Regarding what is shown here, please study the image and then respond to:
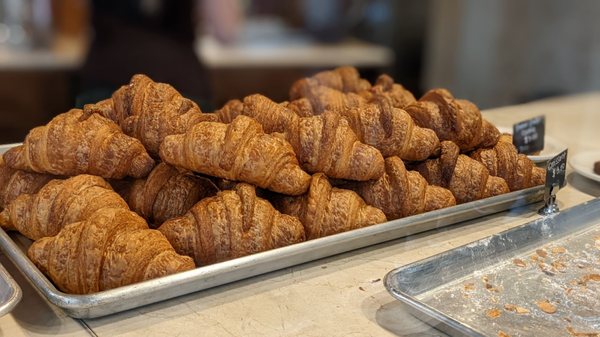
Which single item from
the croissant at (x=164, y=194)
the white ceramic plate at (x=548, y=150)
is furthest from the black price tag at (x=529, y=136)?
the croissant at (x=164, y=194)

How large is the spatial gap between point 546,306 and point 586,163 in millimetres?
739

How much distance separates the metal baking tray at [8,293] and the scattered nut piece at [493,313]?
24.1 inches

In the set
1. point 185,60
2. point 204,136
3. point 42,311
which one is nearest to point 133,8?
point 185,60

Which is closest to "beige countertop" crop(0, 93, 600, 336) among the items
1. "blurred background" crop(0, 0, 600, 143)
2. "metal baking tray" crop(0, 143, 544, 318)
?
"metal baking tray" crop(0, 143, 544, 318)

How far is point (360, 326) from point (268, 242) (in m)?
0.20

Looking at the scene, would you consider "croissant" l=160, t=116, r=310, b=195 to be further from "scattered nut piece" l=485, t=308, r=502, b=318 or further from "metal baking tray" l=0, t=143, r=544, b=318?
"scattered nut piece" l=485, t=308, r=502, b=318

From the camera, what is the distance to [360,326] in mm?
942

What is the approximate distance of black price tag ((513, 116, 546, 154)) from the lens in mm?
1555

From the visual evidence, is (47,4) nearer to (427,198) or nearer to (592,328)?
(427,198)

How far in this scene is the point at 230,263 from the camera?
998 mm

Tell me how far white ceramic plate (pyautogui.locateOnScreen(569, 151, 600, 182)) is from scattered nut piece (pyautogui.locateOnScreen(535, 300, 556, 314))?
0.61 metres

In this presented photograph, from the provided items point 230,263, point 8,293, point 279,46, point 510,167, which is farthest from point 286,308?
point 279,46

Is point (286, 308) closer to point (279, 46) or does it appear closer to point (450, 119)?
point (450, 119)

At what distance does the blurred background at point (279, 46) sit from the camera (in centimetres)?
268
